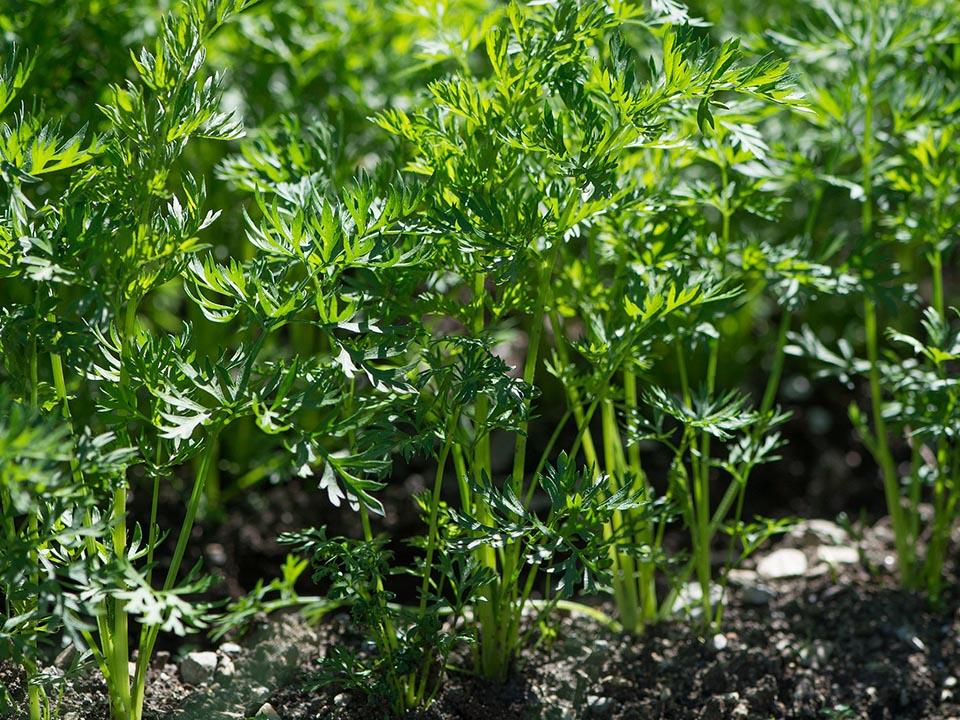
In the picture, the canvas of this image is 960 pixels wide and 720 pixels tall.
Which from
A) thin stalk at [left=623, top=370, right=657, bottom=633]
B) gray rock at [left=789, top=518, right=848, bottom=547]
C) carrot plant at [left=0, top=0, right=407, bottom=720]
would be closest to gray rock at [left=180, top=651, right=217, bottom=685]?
carrot plant at [left=0, top=0, right=407, bottom=720]

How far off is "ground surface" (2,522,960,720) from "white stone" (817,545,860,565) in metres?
0.14

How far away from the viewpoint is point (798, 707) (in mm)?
2012

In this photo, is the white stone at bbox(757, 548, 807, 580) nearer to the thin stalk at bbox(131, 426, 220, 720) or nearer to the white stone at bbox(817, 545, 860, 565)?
the white stone at bbox(817, 545, 860, 565)

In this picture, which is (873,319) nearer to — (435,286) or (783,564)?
(783,564)

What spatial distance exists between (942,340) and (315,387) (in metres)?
1.17

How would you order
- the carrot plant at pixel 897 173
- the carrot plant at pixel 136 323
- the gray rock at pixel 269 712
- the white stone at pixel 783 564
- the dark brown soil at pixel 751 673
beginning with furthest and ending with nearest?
the white stone at pixel 783 564
the carrot plant at pixel 897 173
the dark brown soil at pixel 751 673
the gray rock at pixel 269 712
the carrot plant at pixel 136 323

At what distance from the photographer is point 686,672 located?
81.7 inches

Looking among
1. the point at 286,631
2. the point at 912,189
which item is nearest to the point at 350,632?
the point at 286,631

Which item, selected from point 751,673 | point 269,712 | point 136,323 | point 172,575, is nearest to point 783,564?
point 751,673

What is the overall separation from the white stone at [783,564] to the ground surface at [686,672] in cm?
11

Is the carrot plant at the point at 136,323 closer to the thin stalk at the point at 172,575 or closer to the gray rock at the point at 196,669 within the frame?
the thin stalk at the point at 172,575

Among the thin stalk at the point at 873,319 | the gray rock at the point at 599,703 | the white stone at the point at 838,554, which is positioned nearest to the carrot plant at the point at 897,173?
the thin stalk at the point at 873,319

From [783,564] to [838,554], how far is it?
0.47ft

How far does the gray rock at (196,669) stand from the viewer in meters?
1.99
